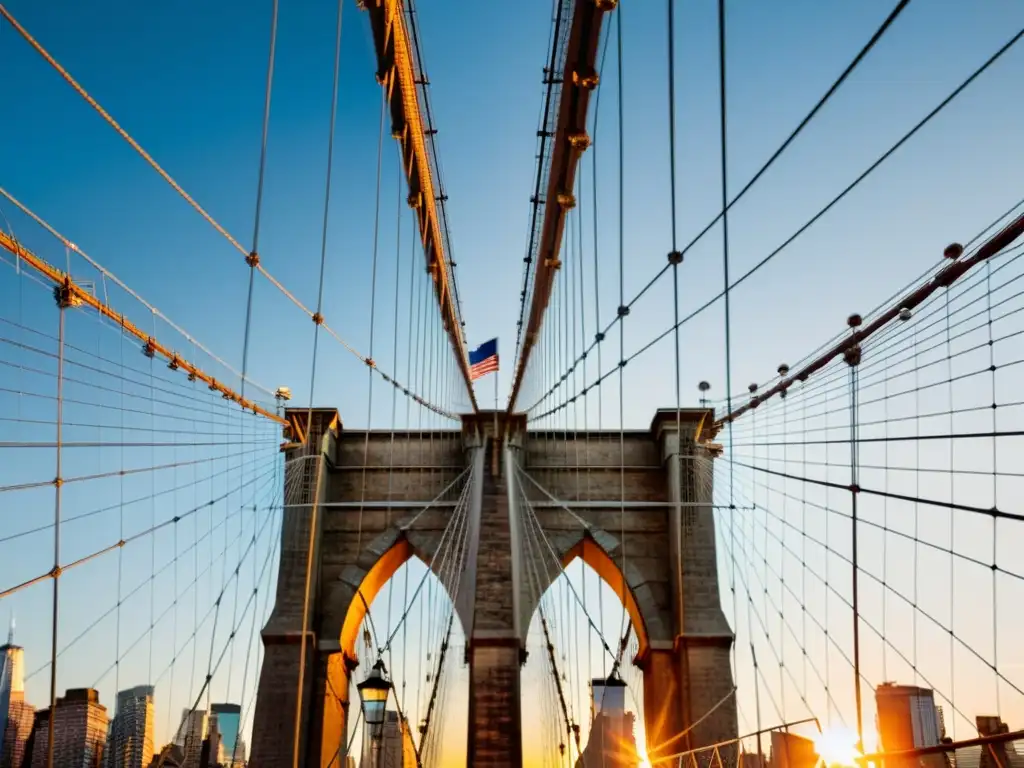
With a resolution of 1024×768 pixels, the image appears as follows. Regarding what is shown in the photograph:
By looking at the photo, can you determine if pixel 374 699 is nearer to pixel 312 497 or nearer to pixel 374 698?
pixel 374 698

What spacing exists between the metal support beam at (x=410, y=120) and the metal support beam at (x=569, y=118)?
4.28 feet

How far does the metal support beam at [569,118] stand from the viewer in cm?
787

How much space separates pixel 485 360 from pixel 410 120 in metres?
9.93

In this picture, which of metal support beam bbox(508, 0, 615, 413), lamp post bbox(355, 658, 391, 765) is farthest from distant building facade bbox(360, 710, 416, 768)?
metal support beam bbox(508, 0, 615, 413)

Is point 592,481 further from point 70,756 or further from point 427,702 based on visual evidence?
point 70,756

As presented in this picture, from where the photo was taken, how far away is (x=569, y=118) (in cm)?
948

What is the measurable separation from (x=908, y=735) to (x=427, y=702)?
27.0ft

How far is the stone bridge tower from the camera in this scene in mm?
15734

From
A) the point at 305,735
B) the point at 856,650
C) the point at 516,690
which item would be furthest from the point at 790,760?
the point at 305,735

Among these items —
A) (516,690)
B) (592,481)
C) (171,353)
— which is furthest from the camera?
(592,481)

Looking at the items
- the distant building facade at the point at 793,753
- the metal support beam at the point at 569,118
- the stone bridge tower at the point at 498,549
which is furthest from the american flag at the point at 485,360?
the distant building facade at the point at 793,753

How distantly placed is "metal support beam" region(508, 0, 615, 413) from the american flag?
490 cm

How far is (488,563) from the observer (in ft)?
54.6

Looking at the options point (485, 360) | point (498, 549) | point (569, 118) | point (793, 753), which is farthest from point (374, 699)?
point (485, 360)
